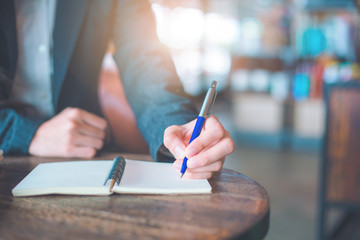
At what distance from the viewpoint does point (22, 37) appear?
3.13 feet

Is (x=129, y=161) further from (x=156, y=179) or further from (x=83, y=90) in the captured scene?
(x=83, y=90)

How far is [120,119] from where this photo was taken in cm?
124

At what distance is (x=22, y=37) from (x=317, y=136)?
3.75 metres

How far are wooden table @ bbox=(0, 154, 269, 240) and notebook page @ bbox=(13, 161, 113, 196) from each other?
1 centimetres

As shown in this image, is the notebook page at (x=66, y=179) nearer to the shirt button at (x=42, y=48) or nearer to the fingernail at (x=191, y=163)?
the fingernail at (x=191, y=163)

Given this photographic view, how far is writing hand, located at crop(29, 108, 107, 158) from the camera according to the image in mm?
769

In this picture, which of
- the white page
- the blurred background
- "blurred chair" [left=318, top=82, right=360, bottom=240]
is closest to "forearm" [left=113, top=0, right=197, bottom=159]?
the white page

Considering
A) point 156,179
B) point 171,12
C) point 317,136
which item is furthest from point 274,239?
→ point 171,12

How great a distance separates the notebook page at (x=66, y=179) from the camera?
53 cm

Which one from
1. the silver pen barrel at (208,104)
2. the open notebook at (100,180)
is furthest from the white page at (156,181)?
the silver pen barrel at (208,104)

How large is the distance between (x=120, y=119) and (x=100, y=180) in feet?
2.25

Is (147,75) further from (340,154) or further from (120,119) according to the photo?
(340,154)

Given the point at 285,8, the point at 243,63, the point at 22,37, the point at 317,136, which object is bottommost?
the point at 317,136

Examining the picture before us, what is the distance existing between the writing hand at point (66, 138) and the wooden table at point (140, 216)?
0.19 meters
